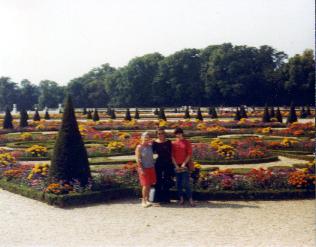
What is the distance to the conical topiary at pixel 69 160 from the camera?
Result: 10.7 metres

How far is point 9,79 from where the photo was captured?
10075cm

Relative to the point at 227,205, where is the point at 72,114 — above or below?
above

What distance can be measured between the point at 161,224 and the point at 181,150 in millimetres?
2082

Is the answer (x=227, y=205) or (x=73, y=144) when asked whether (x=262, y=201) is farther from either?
(x=73, y=144)

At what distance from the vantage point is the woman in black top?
33.1 ft

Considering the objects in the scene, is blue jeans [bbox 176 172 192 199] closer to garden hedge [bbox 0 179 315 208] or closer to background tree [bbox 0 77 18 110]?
garden hedge [bbox 0 179 315 208]

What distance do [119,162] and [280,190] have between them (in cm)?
654

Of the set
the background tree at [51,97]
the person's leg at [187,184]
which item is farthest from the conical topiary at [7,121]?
the background tree at [51,97]

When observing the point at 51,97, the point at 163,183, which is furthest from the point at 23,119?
the point at 51,97

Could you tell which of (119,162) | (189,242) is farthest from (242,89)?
(189,242)

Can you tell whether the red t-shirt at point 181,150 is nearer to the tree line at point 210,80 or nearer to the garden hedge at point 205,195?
the garden hedge at point 205,195

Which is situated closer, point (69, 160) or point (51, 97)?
point (69, 160)

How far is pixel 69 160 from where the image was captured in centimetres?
1077

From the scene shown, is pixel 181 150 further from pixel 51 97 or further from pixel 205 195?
pixel 51 97
